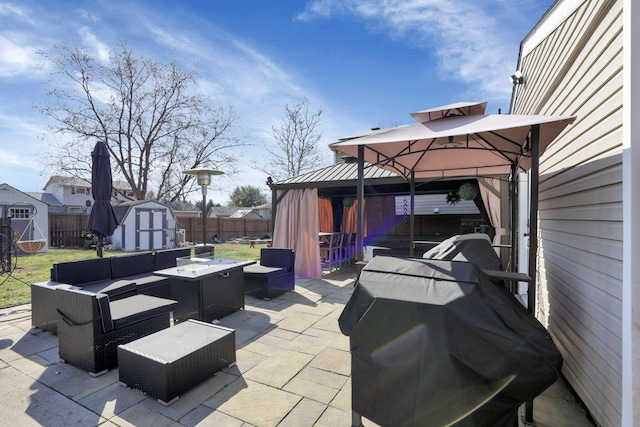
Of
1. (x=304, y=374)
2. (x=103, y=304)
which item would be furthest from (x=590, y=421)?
(x=103, y=304)

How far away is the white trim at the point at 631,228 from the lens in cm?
143

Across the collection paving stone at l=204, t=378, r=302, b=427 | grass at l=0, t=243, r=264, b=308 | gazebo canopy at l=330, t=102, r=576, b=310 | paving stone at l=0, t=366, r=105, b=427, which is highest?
gazebo canopy at l=330, t=102, r=576, b=310

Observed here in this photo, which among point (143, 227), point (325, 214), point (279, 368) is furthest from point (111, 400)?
point (143, 227)

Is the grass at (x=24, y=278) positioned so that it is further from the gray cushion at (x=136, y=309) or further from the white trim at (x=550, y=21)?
the white trim at (x=550, y=21)

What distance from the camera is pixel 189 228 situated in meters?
18.4

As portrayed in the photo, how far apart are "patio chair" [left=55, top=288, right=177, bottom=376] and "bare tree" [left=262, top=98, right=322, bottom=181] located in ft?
60.0

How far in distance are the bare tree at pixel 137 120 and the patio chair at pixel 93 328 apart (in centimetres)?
1615

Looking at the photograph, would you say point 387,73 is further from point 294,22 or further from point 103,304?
point 103,304

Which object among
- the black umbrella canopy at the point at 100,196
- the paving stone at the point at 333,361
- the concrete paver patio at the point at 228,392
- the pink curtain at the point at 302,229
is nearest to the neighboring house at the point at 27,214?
the black umbrella canopy at the point at 100,196

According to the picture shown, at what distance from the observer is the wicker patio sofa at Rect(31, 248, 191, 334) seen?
11.7 ft

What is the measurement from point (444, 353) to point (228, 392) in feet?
5.99

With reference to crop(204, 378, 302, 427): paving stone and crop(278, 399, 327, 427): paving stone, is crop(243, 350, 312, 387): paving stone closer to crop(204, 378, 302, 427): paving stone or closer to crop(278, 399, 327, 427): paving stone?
crop(204, 378, 302, 427): paving stone

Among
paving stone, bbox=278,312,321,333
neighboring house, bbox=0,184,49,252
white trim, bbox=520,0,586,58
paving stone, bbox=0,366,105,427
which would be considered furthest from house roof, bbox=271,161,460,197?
neighboring house, bbox=0,184,49,252

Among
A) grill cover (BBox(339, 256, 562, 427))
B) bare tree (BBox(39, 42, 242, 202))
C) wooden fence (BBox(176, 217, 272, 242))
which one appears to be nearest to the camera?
grill cover (BBox(339, 256, 562, 427))
